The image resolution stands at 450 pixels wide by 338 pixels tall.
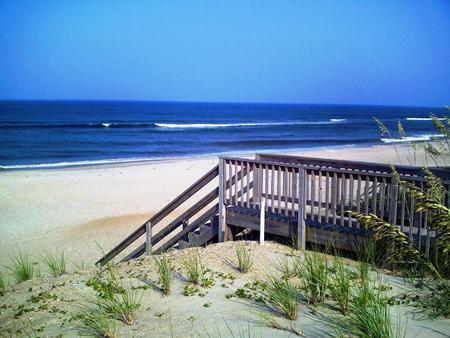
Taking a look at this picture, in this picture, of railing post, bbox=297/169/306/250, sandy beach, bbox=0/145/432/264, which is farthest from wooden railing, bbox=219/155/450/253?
sandy beach, bbox=0/145/432/264

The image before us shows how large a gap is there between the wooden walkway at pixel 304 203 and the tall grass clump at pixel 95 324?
3.50 meters

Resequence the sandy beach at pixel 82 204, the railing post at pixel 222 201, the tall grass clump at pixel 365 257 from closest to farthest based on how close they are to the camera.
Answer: the tall grass clump at pixel 365 257 → the railing post at pixel 222 201 → the sandy beach at pixel 82 204

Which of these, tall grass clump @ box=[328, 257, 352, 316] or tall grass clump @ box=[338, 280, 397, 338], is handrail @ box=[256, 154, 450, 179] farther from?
tall grass clump @ box=[338, 280, 397, 338]

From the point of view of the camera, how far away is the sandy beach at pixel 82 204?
12.9 metres

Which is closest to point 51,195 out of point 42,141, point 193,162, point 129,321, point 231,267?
point 193,162

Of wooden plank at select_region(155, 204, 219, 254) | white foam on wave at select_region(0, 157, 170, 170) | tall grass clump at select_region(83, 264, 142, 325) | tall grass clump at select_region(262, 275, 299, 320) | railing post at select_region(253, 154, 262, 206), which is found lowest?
white foam on wave at select_region(0, 157, 170, 170)

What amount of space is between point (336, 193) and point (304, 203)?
0.52m

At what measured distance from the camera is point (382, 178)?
22.1ft

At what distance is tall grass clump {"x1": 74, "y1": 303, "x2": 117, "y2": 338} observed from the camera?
14.6 feet

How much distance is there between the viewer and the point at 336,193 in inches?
286

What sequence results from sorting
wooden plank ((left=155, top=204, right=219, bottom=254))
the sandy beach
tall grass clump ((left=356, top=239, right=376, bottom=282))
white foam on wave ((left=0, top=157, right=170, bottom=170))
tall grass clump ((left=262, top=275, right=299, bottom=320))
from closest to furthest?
tall grass clump ((left=262, top=275, right=299, bottom=320)) < tall grass clump ((left=356, top=239, right=376, bottom=282)) < wooden plank ((left=155, top=204, right=219, bottom=254)) < the sandy beach < white foam on wave ((left=0, top=157, right=170, bottom=170))

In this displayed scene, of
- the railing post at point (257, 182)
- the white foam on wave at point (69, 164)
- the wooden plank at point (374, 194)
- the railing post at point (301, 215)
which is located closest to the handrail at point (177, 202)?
the railing post at point (257, 182)

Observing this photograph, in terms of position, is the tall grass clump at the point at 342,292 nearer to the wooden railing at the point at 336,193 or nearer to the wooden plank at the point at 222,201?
the wooden railing at the point at 336,193

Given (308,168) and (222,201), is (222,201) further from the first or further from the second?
(308,168)
